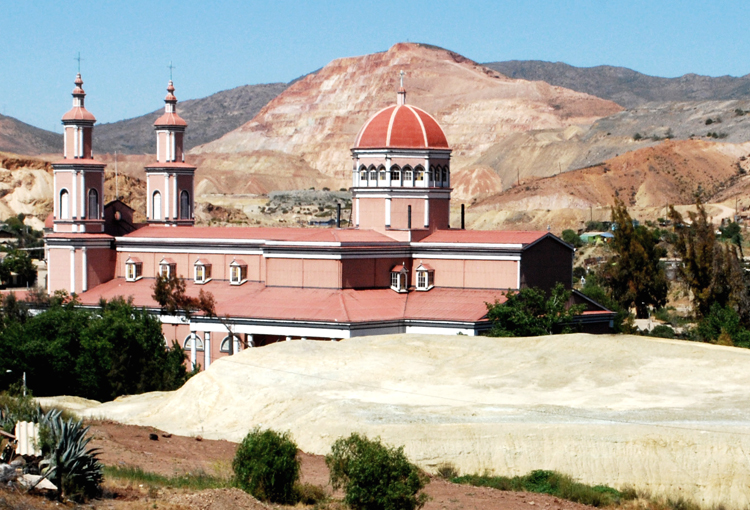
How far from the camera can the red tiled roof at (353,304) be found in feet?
172

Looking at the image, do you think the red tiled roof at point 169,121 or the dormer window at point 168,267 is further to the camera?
the red tiled roof at point 169,121

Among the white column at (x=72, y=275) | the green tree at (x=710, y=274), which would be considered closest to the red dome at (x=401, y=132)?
the green tree at (x=710, y=274)

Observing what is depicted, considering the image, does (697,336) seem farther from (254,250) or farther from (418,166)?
(254,250)

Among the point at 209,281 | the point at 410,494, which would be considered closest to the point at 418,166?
the point at 209,281

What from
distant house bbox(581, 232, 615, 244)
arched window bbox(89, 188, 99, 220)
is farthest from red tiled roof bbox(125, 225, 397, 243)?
→ distant house bbox(581, 232, 615, 244)

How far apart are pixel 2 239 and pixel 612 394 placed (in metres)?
99.9

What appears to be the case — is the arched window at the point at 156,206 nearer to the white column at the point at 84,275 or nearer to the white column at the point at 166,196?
the white column at the point at 166,196

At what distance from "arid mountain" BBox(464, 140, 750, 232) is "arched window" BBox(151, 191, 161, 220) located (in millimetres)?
62757

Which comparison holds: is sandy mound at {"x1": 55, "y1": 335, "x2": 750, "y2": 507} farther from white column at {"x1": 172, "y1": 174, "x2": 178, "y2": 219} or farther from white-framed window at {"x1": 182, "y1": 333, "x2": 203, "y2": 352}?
white column at {"x1": 172, "y1": 174, "x2": 178, "y2": 219}

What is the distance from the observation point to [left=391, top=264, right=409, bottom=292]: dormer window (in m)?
56.2

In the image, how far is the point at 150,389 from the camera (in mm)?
48344

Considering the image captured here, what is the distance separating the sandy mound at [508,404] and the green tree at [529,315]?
4.18 m

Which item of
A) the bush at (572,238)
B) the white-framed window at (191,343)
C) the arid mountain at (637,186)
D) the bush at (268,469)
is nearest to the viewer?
the bush at (268,469)

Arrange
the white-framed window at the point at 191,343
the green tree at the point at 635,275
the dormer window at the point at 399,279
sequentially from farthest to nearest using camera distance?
the green tree at the point at 635,275 < the dormer window at the point at 399,279 < the white-framed window at the point at 191,343
